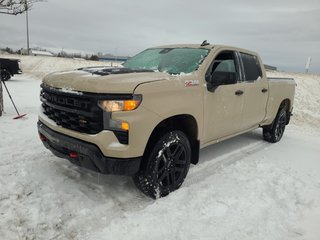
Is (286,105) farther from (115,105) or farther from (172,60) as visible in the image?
(115,105)

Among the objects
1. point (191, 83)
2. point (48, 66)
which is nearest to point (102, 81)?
point (191, 83)

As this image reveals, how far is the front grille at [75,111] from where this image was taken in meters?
3.27

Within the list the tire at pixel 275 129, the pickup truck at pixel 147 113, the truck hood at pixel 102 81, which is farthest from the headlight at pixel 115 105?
the tire at pixel 275 129

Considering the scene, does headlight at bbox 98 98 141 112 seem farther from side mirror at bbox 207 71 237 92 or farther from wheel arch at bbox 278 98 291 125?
wheel arch at bbox 278 98 291 125

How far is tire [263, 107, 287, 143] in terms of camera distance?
6.99m

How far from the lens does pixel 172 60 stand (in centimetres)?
470

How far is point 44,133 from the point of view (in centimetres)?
393

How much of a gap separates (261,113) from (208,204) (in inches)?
114

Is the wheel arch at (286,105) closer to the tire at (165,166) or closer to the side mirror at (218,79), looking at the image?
the side mirror at (218,79)

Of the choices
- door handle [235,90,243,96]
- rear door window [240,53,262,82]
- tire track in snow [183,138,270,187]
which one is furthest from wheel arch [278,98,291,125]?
door handle [235,90,243,96]

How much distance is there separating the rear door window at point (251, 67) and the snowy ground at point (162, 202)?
4.82ft

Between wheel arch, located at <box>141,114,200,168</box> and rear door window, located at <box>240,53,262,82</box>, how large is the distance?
179cm

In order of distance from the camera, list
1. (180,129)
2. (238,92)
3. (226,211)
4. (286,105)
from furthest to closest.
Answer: (286,105), (238,92), (180,129), (226,211)

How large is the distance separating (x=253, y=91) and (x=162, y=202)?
9.28ft
